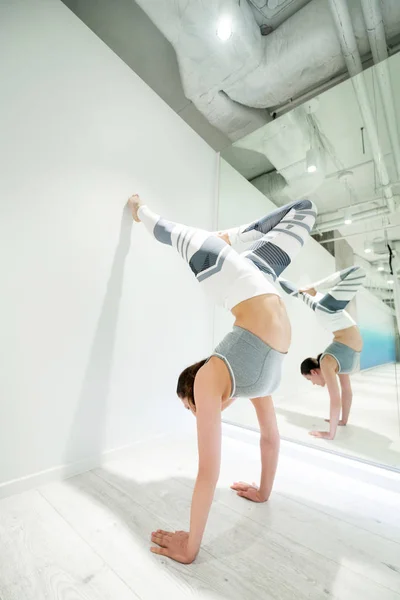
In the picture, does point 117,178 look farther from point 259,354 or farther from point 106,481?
point 106,481

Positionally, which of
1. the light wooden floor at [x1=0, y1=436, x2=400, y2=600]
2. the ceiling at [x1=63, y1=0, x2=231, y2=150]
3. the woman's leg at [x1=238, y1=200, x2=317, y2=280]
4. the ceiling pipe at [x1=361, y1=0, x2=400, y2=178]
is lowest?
the light wooden floor at [x1=0, y1=436, x2=400, y2=600]

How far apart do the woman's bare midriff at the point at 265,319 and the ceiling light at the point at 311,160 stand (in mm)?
1899

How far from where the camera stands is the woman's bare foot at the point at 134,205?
1806 millimetres

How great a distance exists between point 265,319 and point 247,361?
183 mm

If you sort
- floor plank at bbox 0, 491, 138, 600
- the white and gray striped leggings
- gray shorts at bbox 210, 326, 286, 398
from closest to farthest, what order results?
floor plank at bbox 0, 491, 138, 600
gray shorts at bbox 210, 326, 286, 398
the white and gray striped leggings

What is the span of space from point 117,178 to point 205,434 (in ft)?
5.47

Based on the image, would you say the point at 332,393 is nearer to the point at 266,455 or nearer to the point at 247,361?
the point at 266,455

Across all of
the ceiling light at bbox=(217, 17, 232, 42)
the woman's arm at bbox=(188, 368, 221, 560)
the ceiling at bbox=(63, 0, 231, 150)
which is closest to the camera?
the woman's arm at bbox=(188, 368, 221, 560)

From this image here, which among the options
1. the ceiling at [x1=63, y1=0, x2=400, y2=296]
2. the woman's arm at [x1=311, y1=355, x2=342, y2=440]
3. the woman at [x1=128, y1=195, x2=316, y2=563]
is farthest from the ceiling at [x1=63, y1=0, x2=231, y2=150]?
the woman's arm at [x1=311, y1=355, x2=342, y2=440]

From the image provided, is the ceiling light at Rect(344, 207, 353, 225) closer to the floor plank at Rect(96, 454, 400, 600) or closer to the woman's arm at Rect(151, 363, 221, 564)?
the woman's arm at Rect(151, 363, 221, 564)

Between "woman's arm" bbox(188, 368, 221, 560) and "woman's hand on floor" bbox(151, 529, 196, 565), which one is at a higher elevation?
"woman's arm" bbox(188, 368, 221, 560)

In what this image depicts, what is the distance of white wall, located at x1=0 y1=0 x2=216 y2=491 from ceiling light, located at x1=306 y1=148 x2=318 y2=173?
129 centimetres

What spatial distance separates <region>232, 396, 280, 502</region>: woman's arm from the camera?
4.19 feet

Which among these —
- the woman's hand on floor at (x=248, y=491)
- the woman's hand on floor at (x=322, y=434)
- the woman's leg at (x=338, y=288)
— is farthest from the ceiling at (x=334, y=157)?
the woman's hand on floor at (x=248, y=491)
